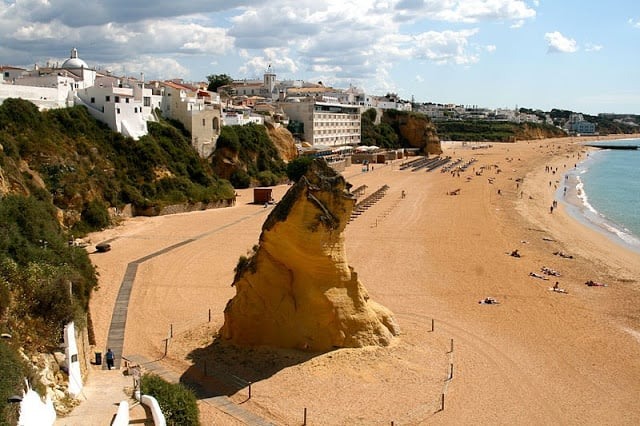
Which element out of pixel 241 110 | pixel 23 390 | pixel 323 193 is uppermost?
pixel 241 110

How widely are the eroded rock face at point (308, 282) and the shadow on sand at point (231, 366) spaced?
13.8 inches

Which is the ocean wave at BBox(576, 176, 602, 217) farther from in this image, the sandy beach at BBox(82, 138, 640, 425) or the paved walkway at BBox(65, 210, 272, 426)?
the paved walkway at BBox(65, 210, 272, 426)

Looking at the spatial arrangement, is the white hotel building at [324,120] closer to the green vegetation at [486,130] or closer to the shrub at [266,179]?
the shrub at [266,179]

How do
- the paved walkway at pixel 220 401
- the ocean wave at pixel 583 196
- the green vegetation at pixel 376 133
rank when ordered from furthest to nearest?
the green vegetation at pixel 376 133
the ocean wave at pixel 583 196
the paved walkway at pixel 220 401

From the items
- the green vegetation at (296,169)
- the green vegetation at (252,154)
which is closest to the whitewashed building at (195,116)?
the green vegetation at (252,154)

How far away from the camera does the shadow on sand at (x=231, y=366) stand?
14953 mm

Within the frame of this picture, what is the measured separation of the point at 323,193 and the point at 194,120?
38.4 metres

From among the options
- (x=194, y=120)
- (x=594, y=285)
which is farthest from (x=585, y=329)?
(x=194, y=120)

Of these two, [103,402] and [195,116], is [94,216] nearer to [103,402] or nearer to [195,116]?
[195,116]

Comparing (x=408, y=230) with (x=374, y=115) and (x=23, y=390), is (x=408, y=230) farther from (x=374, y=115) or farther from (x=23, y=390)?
(x=374, y=115)

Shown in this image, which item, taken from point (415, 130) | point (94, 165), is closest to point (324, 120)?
point (415, 130)

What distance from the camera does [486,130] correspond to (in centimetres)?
17200

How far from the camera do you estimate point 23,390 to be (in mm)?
10102

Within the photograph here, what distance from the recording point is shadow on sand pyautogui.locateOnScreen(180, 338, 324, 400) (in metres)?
15.0
